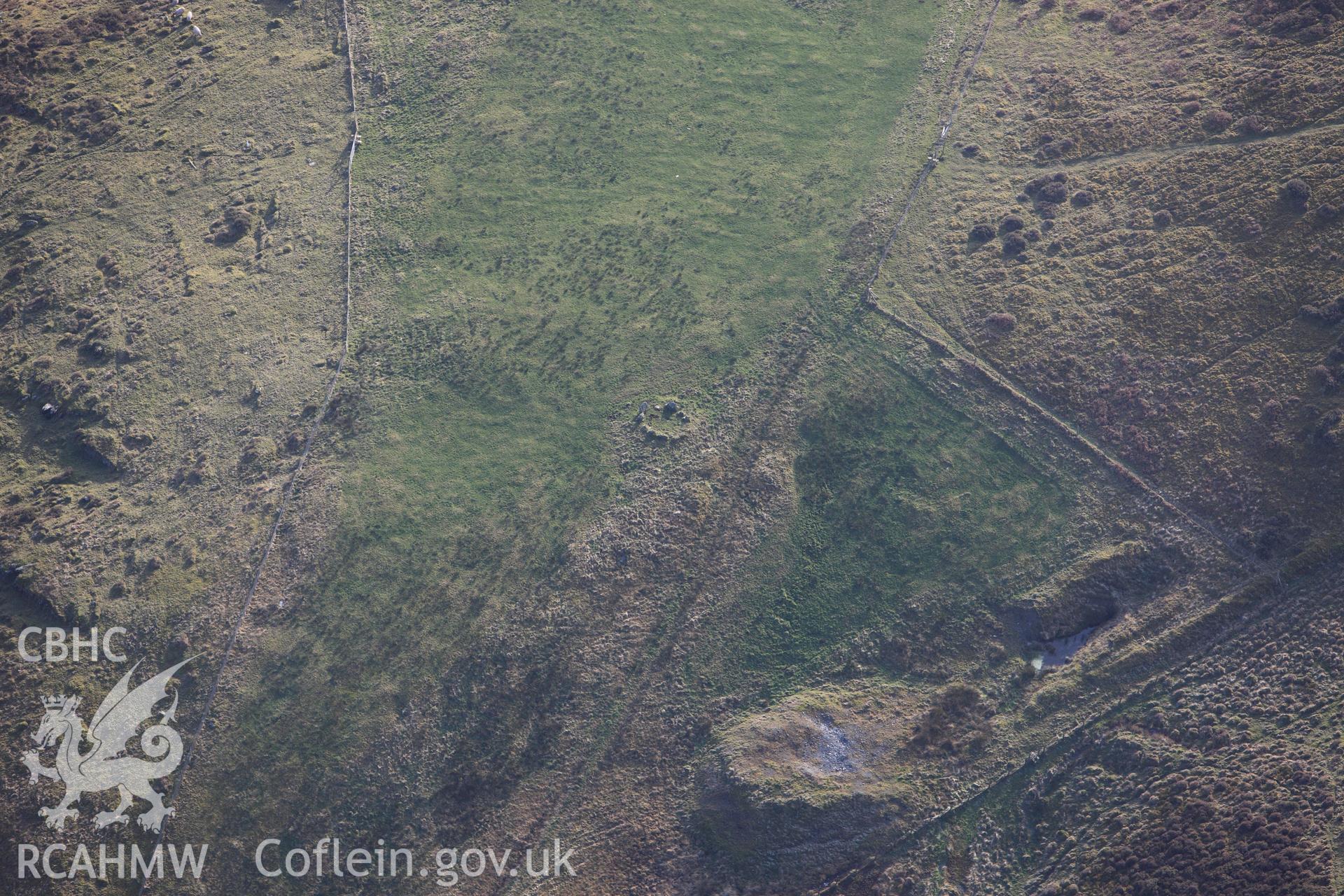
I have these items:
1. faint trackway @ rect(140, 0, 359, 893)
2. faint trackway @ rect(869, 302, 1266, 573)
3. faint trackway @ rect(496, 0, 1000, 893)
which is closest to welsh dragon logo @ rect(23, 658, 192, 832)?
faint trackway @ rect(140, 0, 359, 893)

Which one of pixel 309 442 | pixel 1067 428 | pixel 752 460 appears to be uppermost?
pixel 1067 428

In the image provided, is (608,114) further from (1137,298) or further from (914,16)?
(1137,298)

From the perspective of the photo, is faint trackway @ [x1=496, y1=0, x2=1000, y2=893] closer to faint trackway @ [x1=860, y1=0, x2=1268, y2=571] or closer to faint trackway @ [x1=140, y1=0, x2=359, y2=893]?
faint trackway @ [x1=860, y1=0, x2=1268, y2=571]

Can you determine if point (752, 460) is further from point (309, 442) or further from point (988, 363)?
point (309, 442)

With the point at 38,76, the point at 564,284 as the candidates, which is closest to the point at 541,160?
the point at 564,284

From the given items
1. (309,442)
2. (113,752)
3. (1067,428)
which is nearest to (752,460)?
(1067,428)

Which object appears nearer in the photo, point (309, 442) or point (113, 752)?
point (113, 752)
